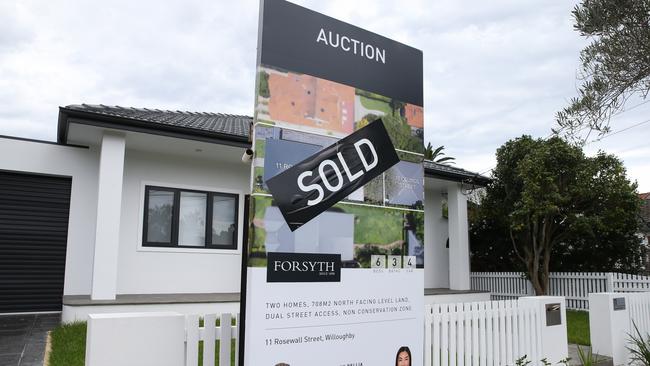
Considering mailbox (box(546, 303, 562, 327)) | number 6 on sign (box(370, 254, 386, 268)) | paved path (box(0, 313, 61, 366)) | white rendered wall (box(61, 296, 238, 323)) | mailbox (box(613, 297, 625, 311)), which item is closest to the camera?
number 6 on sign (box(370, 254, 386, 268))

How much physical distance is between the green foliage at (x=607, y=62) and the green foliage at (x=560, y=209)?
23.9 ft

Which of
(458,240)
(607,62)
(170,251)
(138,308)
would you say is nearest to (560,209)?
(458,240)

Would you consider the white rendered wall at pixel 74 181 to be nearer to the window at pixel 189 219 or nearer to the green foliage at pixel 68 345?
the window at pixel 189 219

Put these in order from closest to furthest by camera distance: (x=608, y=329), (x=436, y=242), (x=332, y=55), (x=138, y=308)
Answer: (x=332, y=55), (x=608, y=329), (x=138, y=308), (x=436, y=242)

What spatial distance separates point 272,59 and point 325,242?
1322 millimetres

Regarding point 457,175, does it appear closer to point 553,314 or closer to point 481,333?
point 553,314

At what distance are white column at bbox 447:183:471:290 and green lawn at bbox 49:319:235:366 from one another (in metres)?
8.94

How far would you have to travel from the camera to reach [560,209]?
13.2 m

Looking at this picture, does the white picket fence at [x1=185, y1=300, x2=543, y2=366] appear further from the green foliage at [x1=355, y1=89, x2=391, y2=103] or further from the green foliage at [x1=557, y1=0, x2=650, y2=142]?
the green foliage at [x1=557, y1=0, x2=650, y2=142]

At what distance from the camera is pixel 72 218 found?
10.3m

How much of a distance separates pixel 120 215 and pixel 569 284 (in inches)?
465

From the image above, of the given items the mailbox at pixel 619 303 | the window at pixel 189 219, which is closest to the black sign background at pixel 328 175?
the mailbox at pixel 619 303

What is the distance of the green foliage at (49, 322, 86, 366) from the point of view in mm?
5820

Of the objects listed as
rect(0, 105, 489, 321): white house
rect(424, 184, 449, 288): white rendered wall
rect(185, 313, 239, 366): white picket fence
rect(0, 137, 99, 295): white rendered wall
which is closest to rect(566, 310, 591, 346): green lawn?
rect(424, 184, 449, 288): white rendered wall
